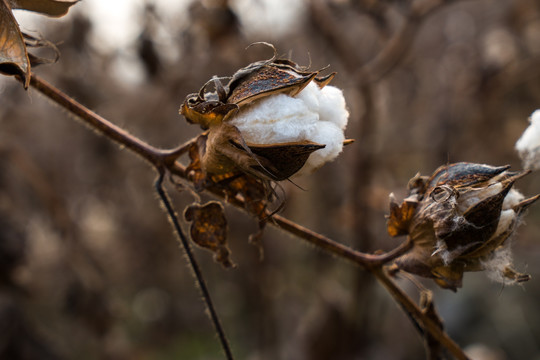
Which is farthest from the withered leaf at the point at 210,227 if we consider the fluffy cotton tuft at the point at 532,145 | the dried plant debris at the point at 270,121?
the fluffy cotton tuft at the point at 532,145

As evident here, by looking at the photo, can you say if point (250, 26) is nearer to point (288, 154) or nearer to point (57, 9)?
point (57, 9)

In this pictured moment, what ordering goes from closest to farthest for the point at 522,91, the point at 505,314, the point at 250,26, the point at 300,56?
the point at 250,26, the point at 505,314, the point at 522,91, the point at 300,56

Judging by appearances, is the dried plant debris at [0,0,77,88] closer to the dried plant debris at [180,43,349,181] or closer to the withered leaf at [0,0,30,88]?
the withered leaf at [0,0,30,88]

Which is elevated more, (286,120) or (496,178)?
(286,120)

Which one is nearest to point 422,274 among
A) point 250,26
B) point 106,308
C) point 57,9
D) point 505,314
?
point 57,9

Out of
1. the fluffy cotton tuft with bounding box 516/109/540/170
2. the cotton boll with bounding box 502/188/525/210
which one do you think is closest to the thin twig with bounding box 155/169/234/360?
the cotton boll with bounding box 502/188/525/210

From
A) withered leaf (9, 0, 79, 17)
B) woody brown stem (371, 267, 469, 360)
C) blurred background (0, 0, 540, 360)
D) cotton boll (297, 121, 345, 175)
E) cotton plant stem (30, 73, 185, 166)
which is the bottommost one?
woody brown stem (371, 267, 469, 360)

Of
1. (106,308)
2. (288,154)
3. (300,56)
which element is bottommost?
(288,154)

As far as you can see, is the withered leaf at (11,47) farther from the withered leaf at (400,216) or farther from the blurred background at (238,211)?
the withered leaf at (400,216)
